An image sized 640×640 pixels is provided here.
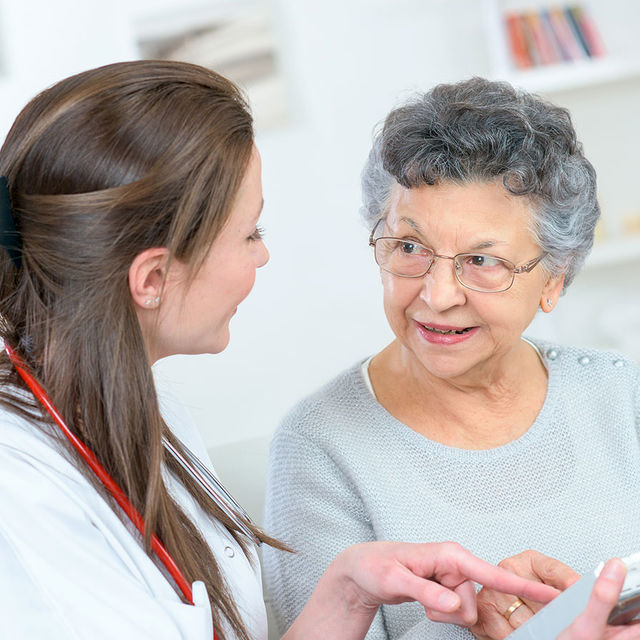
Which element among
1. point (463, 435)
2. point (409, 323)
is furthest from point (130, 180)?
point (463, 435)

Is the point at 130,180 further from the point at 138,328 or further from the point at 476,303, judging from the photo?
the point at 476,303

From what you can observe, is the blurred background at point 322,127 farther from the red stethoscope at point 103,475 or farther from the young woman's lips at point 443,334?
the red stethoscope at point 103,475

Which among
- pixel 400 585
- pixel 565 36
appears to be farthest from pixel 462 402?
pixel 565 36

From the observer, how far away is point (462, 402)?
1.63 m

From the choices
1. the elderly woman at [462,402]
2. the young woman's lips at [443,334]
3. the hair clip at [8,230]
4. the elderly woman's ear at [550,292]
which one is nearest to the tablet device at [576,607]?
the elderly woman at [462,402]

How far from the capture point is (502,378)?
1670 millimetres

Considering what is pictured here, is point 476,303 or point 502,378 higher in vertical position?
point 476,303

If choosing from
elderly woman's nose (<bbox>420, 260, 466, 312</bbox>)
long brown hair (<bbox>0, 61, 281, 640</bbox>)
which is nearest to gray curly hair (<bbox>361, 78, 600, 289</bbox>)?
elderly woman's nose (<bbox>420, 260, 466, 312</bbox>)

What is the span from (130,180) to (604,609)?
0.70 meters

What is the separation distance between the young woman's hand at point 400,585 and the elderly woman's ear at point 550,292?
59 centimetres

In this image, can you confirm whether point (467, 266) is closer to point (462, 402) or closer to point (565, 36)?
point (462, 402)

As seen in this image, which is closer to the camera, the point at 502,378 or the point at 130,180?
the point at 130,180

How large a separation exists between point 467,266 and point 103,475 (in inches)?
27.5

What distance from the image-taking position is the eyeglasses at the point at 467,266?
4.84 feet
